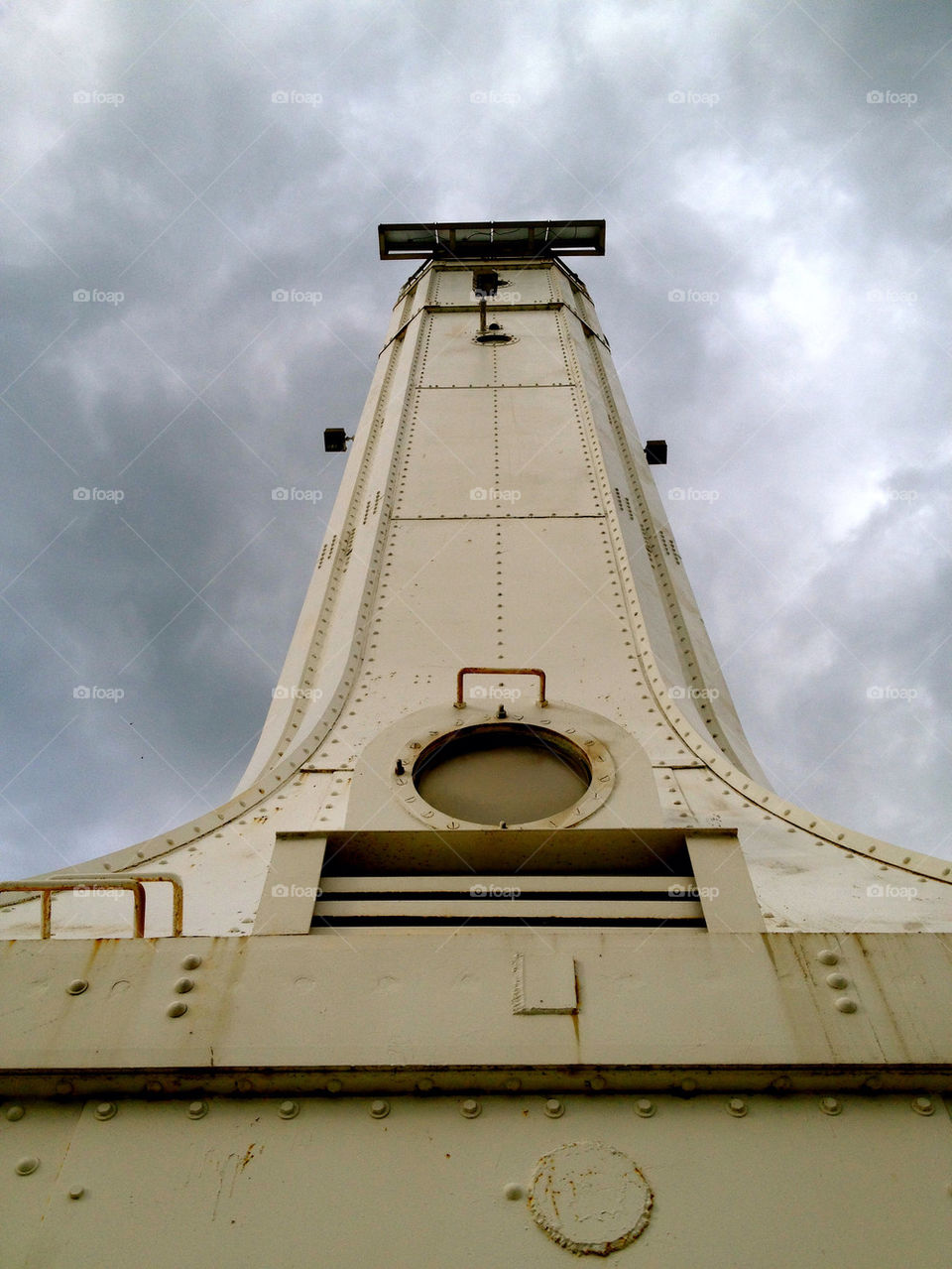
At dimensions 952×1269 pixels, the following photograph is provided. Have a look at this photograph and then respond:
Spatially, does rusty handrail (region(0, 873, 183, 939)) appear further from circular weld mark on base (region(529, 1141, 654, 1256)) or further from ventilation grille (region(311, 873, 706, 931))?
circular weld mark on base (region(529, 1141, 654, 1256))

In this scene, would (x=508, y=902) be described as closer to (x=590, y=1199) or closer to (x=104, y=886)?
(x=590, y=1199)

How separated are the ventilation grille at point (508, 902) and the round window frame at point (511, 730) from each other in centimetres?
33

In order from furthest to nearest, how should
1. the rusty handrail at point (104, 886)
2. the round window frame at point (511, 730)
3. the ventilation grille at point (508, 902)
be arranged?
the round window frame at point (511, 730), the ventilation grille at point (508, 902), the rusty handrail at point (104, 886)

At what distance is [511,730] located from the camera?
16.2ft

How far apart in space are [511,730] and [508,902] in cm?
165

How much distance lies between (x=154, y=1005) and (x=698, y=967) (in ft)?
5.59

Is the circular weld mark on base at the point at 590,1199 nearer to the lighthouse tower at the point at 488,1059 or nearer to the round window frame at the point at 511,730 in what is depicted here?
the lighthouse tower at the point at 488,1059

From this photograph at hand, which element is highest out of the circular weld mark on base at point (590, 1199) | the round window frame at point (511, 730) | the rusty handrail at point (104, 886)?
the round window frame at point (511, 730)

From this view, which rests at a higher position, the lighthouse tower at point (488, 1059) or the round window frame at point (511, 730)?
the round window frame at point (511, 730)

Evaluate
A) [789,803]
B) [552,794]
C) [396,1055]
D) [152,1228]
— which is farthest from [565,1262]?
[789,803]

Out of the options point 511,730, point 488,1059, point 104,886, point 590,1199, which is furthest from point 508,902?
point 511,730

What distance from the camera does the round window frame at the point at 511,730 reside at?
4.13 metres

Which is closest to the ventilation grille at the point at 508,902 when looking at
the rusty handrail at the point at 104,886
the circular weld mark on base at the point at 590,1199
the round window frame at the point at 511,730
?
the round window frame at the point at 511,730

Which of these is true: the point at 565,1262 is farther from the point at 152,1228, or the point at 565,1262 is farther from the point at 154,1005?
the point at 154,1005
